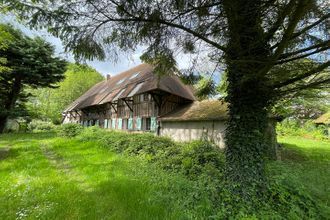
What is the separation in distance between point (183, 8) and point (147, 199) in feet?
11.8

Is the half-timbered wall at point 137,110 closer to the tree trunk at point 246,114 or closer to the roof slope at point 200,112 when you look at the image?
the roof slope at point 200,112

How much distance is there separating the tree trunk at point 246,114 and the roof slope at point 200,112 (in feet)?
22.1

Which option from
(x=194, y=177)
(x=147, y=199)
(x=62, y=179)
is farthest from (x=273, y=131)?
(x=62, y=179)

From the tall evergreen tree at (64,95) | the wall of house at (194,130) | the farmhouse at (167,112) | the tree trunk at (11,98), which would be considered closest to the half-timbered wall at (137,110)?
the farmhouse at (167,112)

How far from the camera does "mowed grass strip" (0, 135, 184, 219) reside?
13.1 ft

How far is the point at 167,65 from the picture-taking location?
5.12 metres

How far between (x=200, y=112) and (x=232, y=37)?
31.4ft

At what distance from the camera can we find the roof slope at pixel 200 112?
465 inches

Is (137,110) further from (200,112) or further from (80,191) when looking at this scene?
(80,191)

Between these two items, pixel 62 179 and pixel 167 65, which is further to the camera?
pixel 62 179

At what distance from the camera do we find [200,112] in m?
13.3

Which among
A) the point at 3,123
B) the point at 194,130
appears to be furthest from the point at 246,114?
the point at 3,123

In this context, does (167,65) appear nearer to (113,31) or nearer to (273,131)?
(113,31)

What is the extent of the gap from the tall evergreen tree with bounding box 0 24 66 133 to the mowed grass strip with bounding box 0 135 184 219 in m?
12.8
